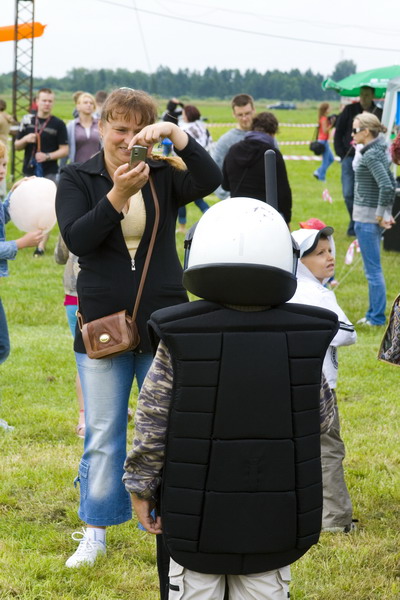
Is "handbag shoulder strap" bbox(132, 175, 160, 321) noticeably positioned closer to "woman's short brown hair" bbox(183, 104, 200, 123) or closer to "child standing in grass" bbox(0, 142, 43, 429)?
"child standing in grass" bbox(0, 142, 43, 429)

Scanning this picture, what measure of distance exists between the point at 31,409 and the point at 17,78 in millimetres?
16408

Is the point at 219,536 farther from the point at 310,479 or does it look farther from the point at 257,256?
the point at 257,256

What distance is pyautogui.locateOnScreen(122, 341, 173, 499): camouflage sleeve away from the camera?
246 centimetres

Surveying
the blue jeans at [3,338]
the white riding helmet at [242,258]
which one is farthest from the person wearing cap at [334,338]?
the blue jeans at [3,338]

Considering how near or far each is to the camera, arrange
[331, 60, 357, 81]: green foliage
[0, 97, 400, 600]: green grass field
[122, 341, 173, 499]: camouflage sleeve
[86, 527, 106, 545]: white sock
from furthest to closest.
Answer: [331, 60, 357, 81]: green foliage < [86, 527, 106, 545]: white sock < [0, 97, 400, 600]: green grass field < [122, 341, 173, 499]: camouflage sleeve

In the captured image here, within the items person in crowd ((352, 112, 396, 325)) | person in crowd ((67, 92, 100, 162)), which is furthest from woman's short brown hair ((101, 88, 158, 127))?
person in crowd ((67, 92, 100, 162))

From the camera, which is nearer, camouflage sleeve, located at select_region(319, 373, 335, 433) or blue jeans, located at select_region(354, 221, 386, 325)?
camouflage sleeve, located at select_region(319, 373, 335, 433)

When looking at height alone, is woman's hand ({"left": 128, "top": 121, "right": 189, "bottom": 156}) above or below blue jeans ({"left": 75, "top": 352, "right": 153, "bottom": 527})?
above

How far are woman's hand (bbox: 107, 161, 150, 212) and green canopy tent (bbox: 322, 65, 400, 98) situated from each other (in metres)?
15.7

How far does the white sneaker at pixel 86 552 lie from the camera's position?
3.96 m

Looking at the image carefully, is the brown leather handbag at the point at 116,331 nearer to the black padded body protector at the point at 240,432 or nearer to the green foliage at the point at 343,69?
the black padded body protector at the point at 240,432

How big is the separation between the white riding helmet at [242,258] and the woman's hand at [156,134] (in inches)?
30.5

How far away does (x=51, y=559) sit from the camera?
4.04m

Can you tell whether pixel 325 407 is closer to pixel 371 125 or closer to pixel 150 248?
pixel 150 248
